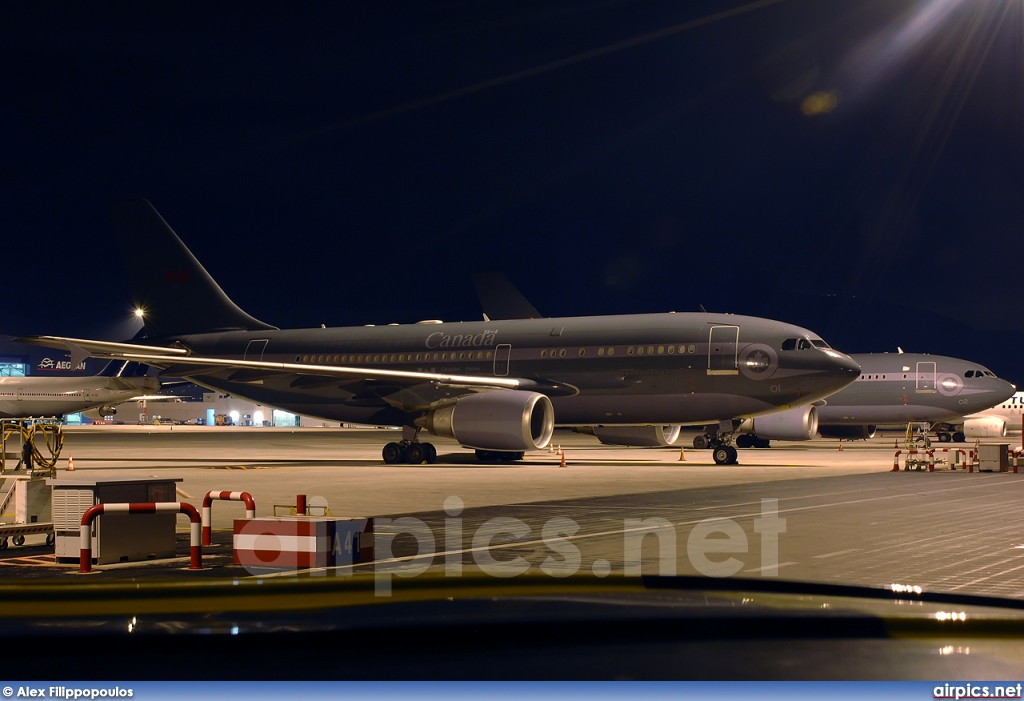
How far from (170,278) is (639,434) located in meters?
16.6

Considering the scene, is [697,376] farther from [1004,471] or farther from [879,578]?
[879,578]

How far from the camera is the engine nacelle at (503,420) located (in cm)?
2698

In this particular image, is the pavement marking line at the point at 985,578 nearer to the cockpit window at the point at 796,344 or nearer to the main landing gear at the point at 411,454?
the cockpit window at the point at 796,344

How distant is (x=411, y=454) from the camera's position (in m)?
30.7

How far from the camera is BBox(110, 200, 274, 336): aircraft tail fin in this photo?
1470 inches

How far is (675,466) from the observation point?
95.6 feet

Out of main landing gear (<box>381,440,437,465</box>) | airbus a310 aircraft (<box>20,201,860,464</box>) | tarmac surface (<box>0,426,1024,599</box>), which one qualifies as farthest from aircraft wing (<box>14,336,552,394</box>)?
tarmac surface (<box>0,426,1024,599</box>)

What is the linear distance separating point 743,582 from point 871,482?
1383cm

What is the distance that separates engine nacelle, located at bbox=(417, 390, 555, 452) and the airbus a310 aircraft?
3cm

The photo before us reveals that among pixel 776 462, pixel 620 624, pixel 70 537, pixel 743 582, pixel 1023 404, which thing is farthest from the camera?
pixel 1023 404

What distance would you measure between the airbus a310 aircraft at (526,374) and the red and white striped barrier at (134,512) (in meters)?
16.6

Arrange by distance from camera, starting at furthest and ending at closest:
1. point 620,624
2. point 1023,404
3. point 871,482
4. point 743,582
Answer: point 1023,404 < point 871,482 < point 743,582 < point 620,624

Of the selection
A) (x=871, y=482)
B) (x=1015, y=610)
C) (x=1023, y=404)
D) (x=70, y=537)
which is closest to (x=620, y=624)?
(x=1015, y=610)

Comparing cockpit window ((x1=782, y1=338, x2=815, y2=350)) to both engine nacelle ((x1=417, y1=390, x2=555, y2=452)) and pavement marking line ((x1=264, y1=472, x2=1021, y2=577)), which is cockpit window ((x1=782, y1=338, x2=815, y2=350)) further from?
pavement marking line ((x1=264, y1=472, x2=1021, y2=577))
